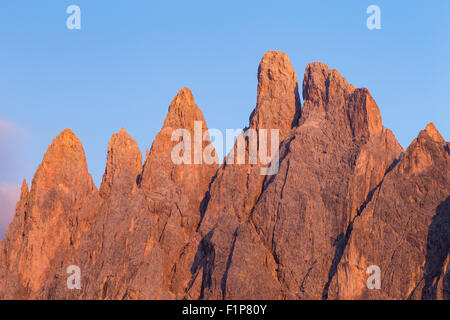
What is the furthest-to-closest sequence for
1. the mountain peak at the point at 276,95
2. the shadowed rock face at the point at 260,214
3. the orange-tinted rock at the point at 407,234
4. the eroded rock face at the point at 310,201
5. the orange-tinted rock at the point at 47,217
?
1. the mountain peak at the point at 276,95
2. the orange-tinted rock at the point at 47,217
3. the eroded rock face at the point at 310,201
4. the shadowed rock face at the point at 260,214
5. the orange-tinted rock at the point at 407,234

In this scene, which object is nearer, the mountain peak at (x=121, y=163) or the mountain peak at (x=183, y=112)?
the mountain peak at (x=121, y=163)

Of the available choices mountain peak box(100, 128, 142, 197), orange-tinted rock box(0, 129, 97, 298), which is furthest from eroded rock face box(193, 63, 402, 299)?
orange-tinted rock box(0, 129, 97, 298)

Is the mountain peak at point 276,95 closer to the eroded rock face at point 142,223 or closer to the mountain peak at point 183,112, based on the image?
the mountain peak at point 183,112

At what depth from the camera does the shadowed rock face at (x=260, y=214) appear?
9300 centimetres

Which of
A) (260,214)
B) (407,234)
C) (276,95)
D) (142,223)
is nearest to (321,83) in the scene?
(276,95)

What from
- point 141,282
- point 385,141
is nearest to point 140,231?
point 141,282

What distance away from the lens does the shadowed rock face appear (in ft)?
305

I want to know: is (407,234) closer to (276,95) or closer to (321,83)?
(321,83)

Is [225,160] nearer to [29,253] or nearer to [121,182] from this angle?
[121,182]

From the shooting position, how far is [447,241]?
92.1m

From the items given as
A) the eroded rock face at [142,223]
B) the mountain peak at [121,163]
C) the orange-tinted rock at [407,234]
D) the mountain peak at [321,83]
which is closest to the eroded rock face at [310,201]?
the mountain peak at [321,83]

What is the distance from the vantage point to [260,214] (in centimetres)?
10012

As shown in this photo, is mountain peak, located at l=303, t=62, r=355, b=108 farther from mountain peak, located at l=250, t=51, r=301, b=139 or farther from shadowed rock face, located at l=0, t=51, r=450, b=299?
mountain peak, located at l=250, t=51, r=301, b=139
